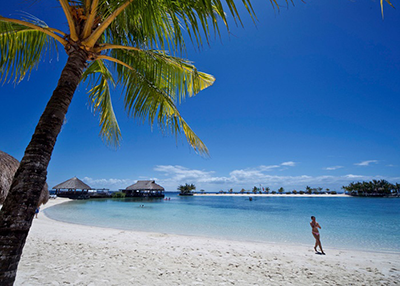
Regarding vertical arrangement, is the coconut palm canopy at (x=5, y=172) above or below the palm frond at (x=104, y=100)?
below

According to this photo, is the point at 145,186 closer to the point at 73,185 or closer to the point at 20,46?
the point at 73,185

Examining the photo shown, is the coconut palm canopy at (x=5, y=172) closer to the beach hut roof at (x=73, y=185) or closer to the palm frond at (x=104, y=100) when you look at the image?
the palm frond at (x=104, y=100)

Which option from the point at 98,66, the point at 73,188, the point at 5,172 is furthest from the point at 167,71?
the point at 73,188

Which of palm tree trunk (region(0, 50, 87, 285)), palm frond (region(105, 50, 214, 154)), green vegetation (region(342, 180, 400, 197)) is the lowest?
green vegetation (region(342, 180, 400, 197))

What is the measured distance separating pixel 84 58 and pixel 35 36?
1.61 meters

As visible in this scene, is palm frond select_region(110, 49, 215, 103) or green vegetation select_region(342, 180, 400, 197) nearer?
palm frond select_region(110, 49, 215, 103)

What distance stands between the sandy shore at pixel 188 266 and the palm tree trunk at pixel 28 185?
2762mm

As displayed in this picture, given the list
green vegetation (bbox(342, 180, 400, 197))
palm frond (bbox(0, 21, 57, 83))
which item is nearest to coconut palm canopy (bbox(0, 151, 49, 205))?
palm frond (bbox(0, 21, 57, 83))

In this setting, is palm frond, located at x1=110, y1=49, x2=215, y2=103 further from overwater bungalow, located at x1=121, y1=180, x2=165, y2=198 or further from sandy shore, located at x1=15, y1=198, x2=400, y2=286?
overwater bungalow, located at x1=121, y1=180, x2=165, y2=198

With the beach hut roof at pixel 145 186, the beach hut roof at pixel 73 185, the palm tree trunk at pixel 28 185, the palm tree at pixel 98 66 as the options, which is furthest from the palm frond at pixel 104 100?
Result: the beach hut roof at pixel 145 186

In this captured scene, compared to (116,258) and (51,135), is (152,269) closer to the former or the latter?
(116,258)

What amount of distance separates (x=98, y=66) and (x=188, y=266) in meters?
4.70

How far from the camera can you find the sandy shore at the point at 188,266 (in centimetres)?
374

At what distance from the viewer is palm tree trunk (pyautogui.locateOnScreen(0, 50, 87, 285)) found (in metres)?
1.26
